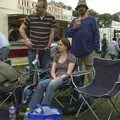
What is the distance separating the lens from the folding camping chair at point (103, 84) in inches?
256

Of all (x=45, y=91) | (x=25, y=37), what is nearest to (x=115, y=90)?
(x=45, y=91)

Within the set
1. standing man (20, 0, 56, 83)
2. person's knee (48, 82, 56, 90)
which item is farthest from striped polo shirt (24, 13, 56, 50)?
person's knee (48, 82, 56, 90)

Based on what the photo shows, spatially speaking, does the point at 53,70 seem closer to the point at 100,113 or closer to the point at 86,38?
the point at 100,113

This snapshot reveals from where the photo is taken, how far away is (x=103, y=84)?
23.0ft

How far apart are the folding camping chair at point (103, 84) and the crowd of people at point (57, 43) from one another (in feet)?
0.74

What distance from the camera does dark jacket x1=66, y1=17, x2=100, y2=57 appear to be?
786 cm

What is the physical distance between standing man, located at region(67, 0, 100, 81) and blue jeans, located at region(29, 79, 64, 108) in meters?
1.20

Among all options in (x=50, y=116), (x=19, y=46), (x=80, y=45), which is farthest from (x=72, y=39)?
(x=19, y=46)

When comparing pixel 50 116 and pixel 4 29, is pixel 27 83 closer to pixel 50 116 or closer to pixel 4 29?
pixel 50 116

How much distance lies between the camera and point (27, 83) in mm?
7352

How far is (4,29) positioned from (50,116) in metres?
16.9

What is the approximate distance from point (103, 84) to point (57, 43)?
1.16 metres

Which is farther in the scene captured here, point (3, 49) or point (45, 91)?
point (3, 49)

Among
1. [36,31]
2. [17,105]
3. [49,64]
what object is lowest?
[17,105]
